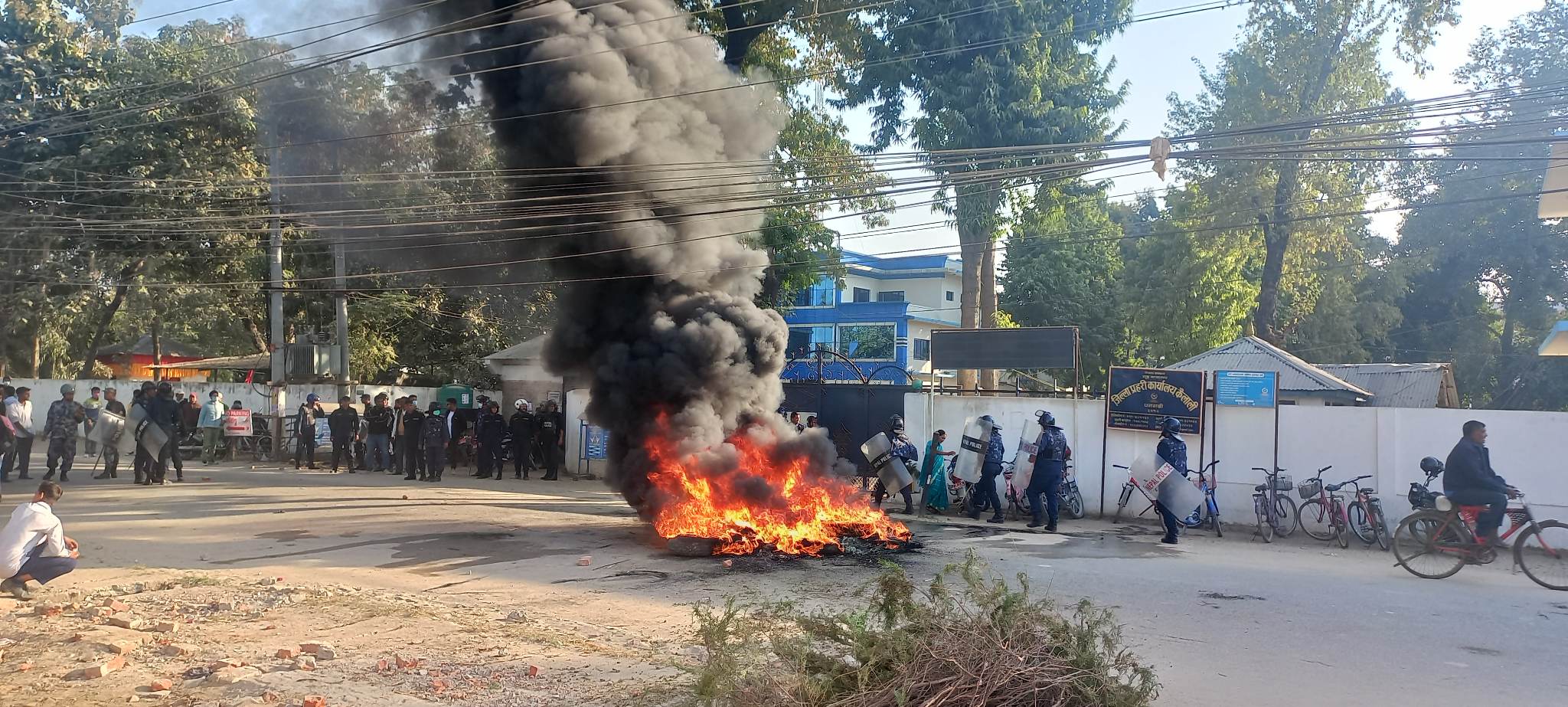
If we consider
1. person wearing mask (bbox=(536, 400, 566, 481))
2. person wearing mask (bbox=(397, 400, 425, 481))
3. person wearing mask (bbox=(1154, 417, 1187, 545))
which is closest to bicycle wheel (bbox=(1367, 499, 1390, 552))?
person wearing mask (bbox=(1154, 417, 1187, 545))

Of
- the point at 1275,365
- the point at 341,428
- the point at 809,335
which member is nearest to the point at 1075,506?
the point at 1275,365

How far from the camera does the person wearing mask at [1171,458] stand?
36.6 feet

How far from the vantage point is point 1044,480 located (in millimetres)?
12008

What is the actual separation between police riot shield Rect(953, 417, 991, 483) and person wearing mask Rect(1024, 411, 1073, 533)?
51.7 inches

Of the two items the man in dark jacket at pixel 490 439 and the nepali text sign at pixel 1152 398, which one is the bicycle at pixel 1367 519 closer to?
the nepali text sign at pixel 1152 398

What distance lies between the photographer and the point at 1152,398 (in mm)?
13164

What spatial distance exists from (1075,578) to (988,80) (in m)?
12.4

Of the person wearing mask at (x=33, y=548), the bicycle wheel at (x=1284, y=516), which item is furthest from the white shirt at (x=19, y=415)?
the bicycle wheel at (x=1284, y=516)

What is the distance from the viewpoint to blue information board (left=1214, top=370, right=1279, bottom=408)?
12234mm

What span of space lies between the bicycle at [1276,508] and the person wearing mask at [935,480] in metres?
4.18

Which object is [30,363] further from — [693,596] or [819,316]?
[693,596]

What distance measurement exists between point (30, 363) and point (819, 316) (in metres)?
29.3

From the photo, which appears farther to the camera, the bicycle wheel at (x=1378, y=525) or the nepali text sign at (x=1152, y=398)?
the nepali text sign at (x=1152, y=398)

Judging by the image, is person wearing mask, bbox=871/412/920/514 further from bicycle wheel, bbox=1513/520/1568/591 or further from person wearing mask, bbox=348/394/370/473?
person wearing mask, bbox=348/394/370/473
